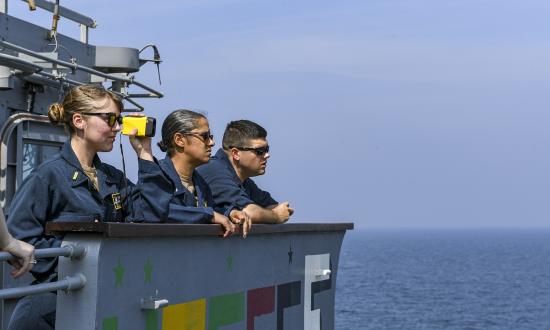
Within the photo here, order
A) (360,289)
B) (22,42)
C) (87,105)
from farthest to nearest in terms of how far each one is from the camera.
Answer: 1. (360,289)
2. (22,42)
3. (87,105)

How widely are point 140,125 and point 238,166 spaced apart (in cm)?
158

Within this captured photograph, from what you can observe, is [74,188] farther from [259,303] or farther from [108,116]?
[259,303]

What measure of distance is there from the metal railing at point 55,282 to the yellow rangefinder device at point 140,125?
35.3 inches

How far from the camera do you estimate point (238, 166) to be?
20.1 feet

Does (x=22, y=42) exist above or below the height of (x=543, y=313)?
above

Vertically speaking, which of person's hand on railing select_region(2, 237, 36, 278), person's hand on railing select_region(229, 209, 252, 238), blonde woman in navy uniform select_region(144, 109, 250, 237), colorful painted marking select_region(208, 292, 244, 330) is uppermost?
blonde woman in navy uniform select_region(144, 109, 250, 237)

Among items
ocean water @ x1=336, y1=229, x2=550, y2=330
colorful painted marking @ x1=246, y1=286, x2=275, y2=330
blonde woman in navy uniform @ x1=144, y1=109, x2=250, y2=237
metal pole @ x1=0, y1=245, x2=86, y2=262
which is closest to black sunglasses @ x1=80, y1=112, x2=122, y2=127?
blonde woman in navy uniform @ x1=144, y1=109, x2=250, y2=237

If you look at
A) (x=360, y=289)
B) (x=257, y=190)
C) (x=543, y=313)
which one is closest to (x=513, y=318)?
(x=543, y=313)

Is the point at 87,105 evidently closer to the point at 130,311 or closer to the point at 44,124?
the point at 130,311

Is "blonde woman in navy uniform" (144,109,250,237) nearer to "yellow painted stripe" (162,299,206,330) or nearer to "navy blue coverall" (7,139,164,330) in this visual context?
"yellow painted stripe" (162,299,206,330)

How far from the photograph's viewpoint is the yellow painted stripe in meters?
4.50

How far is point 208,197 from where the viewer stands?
A: 221 inches

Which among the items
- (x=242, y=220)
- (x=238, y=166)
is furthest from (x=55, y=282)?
(x=238, y=166)

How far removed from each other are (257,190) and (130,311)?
2.71 meters
